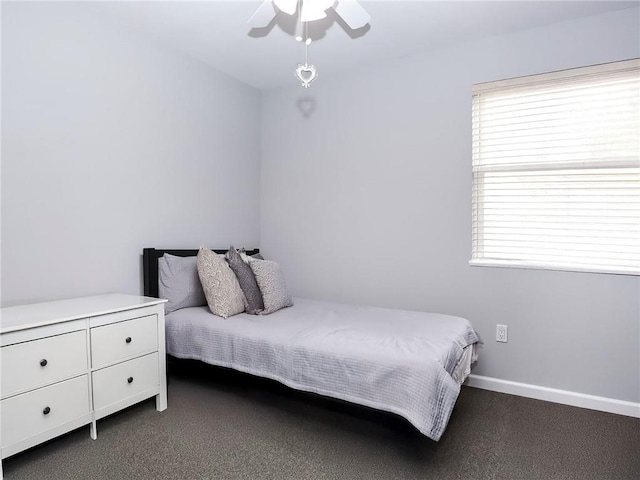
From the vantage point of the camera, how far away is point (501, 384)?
9.34 feet

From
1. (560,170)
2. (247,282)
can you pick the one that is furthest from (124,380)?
(560,170)

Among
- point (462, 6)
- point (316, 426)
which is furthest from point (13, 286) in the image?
point (462, 6)

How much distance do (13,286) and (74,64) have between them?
1.36 m

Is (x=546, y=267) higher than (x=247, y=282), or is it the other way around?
(x=546, y=267)

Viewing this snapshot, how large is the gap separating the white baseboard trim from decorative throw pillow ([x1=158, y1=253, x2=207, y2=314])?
2111 mm

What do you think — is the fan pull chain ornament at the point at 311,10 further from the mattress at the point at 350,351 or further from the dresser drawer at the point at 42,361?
the dresser drawer at the point at 42,361

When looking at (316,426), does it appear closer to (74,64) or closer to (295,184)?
(295,184)

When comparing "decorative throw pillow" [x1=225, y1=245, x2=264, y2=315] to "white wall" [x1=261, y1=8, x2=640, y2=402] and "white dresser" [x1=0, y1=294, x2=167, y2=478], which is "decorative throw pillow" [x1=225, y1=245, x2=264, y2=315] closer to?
"white dresser" [x1=0, y1=294, x2=167, y2=478]

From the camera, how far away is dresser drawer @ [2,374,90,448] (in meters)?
1.72

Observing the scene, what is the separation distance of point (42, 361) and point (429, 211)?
8.49ft

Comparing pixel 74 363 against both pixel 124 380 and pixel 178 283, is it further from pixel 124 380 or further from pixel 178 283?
pixel 178 283

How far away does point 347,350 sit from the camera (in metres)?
2.05

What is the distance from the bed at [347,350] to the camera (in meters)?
1.82

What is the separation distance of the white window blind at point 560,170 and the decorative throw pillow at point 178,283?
6.75ft
